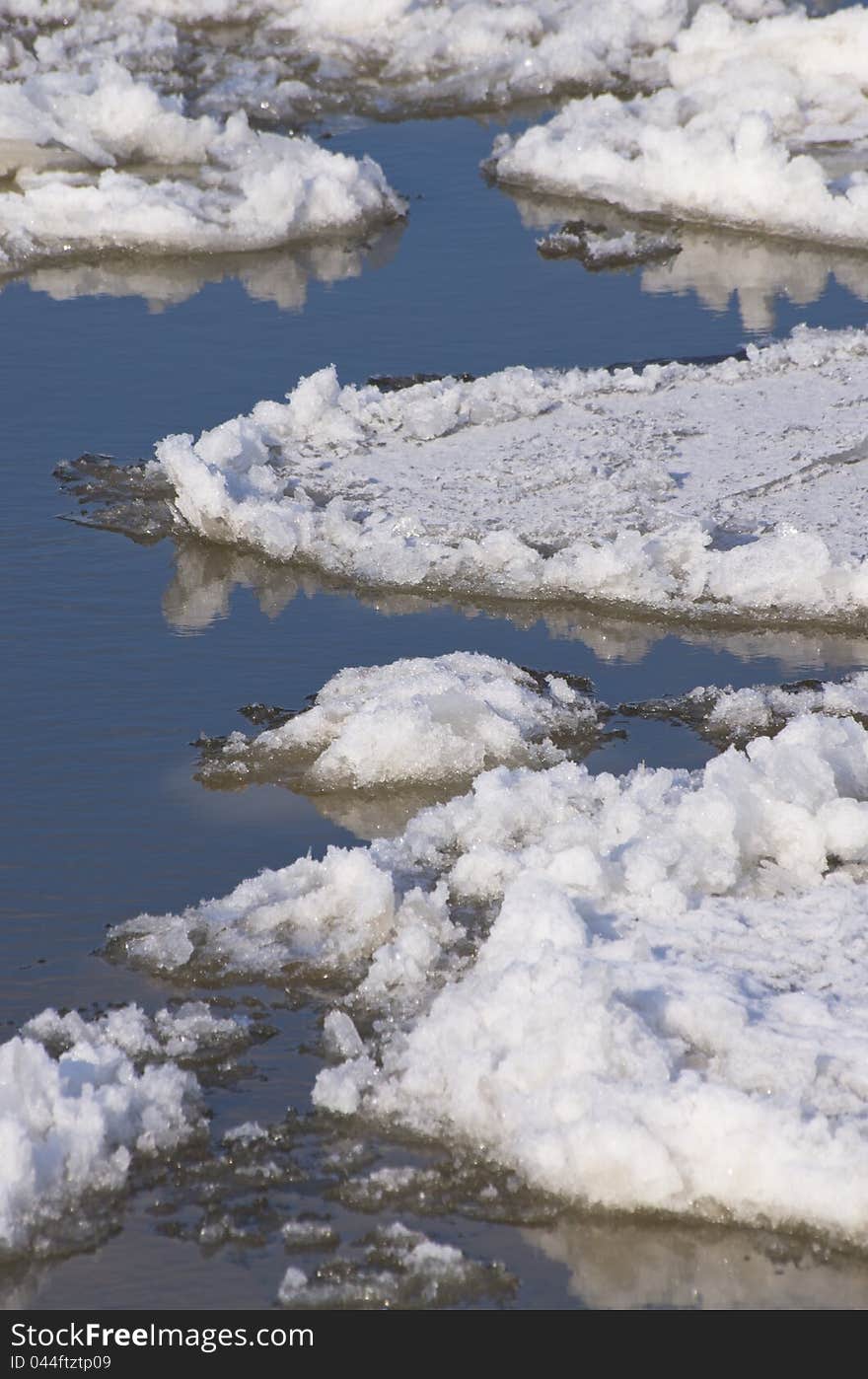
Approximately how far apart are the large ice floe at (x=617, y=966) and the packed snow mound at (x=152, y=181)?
23.3 ft

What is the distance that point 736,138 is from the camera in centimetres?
1295

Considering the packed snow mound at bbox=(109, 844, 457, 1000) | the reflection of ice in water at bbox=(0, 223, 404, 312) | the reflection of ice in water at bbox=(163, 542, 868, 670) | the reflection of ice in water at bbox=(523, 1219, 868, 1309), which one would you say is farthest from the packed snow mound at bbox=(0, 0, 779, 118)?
the reflection of ice in water at bbox=(523, 1219, 868, 1309)

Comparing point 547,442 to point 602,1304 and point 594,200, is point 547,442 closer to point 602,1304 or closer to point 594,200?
point 594,200

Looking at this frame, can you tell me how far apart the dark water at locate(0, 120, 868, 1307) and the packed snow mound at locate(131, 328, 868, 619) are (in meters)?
0.21

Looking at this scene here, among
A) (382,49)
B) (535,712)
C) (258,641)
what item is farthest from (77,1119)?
(382,49)

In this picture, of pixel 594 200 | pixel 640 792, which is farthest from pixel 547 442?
pixel 594 200

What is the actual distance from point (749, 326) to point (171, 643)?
15.6 ft

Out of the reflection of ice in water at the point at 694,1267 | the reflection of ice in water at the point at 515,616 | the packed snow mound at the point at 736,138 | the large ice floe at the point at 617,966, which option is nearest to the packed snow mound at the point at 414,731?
the large ice floe at the point at 617,966

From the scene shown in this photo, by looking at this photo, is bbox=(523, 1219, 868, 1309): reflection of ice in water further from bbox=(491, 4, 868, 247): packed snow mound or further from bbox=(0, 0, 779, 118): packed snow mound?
bbox=(0, 0, 779, 118): packed snow mound

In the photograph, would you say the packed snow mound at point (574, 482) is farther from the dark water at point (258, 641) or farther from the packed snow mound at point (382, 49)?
the packed snow mound at point (382, 49)

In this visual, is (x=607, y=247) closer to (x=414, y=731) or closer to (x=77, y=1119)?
(x=414, y=731)

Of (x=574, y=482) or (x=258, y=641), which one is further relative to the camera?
(x=574, y=482)

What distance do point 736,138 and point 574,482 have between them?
15.7 ft
